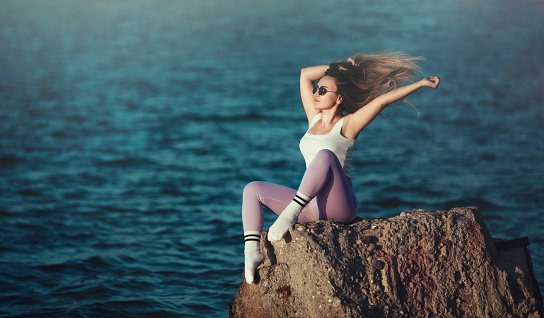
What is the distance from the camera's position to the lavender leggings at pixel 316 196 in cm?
476

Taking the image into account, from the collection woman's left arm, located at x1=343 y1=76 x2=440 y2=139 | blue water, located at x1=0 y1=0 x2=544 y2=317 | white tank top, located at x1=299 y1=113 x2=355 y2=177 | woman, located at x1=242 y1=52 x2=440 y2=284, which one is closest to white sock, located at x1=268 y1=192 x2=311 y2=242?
woman, located at x1=242 y1=52 x2=440 y2=284

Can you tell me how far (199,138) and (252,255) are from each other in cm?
1109

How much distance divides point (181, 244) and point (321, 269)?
4.88m

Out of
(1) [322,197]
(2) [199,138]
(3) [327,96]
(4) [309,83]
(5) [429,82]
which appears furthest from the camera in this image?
(2) [199,138]

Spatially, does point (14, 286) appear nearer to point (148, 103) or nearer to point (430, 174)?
point (430, 174)

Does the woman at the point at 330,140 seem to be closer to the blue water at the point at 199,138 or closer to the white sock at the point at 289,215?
the white sock at the point at 289,215

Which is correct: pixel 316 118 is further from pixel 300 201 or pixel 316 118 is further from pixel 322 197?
pixel 300 201

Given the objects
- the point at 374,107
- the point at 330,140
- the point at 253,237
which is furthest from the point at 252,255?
the point at 374,107

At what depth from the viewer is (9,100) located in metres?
18.3

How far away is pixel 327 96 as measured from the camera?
A: 211 inches

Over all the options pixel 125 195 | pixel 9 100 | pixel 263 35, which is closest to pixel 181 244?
pixel 125 195

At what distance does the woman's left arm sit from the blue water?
2793mm

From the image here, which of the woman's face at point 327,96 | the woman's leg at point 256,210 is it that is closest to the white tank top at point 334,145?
the woman's face at point 327,96

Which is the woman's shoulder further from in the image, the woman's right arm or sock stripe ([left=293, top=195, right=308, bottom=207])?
sock stripe ([left=293, top=195, right=308, bottom=207])
